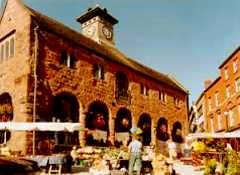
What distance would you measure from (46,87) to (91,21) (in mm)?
19224

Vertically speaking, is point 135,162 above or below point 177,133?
below

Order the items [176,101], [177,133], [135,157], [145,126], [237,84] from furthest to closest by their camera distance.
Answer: [237,84] → [176,101] → [177,133] → [145,126] → [135,157]

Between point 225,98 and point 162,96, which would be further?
point 225,98

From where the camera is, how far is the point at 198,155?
801 inches

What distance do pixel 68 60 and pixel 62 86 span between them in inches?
83.8

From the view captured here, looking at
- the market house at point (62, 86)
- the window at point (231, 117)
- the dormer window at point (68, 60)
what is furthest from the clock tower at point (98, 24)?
the window at point (231, 117)

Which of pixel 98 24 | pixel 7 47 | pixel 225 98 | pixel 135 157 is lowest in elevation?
pixel 135 157

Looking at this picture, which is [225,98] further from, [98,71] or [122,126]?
[98,71]

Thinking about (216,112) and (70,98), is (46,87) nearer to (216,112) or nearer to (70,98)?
(70,98)

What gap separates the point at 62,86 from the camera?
22266 mm

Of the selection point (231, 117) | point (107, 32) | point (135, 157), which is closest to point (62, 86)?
point (135, 157)

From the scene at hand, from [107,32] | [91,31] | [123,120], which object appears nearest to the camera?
[123,120]

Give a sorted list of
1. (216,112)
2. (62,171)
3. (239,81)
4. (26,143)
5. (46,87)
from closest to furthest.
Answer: (62,171), (26,143), (46,87), (239,81), (216,112)

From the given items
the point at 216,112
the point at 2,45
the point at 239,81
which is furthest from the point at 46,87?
the point at 216,112
